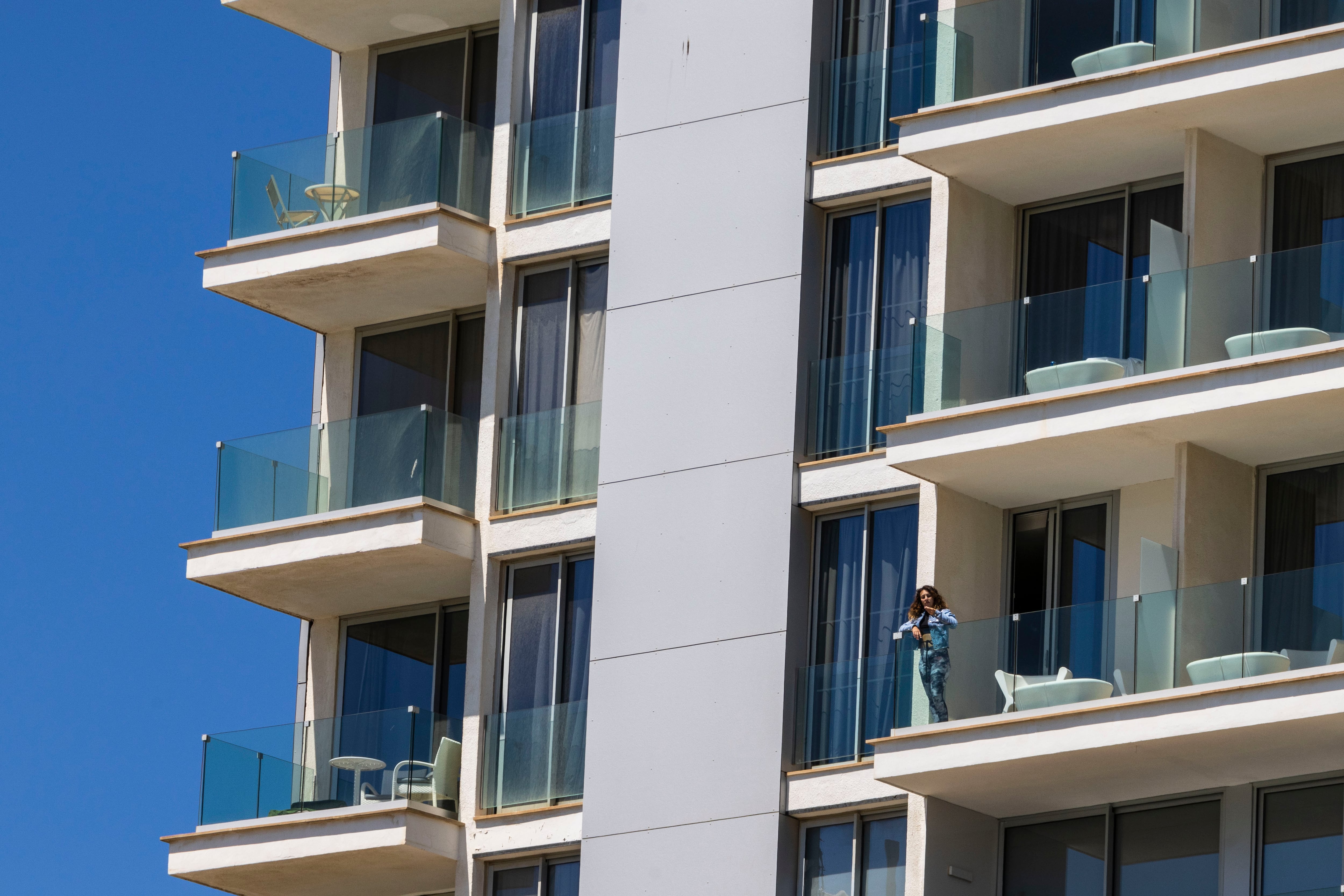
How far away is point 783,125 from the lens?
38156 mm

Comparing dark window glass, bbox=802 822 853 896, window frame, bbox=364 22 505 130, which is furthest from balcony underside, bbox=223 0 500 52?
dark window glass, bbox=802 822 853 896

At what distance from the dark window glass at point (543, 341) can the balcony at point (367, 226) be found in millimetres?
736

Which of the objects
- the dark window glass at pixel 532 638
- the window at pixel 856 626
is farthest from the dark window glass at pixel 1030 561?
the dark window glass at pixel 532 638

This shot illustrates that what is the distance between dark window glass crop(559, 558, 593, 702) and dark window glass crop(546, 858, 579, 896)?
1859 mm

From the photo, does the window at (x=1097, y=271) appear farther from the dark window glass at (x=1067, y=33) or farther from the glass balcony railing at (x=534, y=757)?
the glass balcony railing at (x=534, y=757)

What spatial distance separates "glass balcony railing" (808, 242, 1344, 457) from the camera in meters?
34.4

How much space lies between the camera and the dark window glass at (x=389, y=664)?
40.4 meters

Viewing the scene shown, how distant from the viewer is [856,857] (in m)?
35.7

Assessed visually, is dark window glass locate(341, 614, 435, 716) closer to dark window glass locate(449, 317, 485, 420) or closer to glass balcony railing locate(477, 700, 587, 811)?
glass balcony railing locate(477, 700, 587, 811)

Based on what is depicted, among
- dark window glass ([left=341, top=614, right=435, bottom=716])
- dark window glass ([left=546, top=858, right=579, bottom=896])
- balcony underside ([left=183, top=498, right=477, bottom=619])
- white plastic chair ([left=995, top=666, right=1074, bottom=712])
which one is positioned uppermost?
balcony underside ([left=183, top=498, right=477, bottom=619])

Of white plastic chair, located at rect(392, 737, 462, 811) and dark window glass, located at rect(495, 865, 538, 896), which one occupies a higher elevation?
white plastic chair, located at rect(392, 737, 462, 811)

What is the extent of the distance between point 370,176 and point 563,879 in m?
9.02

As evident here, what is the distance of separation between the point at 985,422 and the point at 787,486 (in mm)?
2558

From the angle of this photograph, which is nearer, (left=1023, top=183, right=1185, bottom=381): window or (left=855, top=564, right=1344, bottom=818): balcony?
(left=855, top=564, right=1344, bottom=818): balcony
